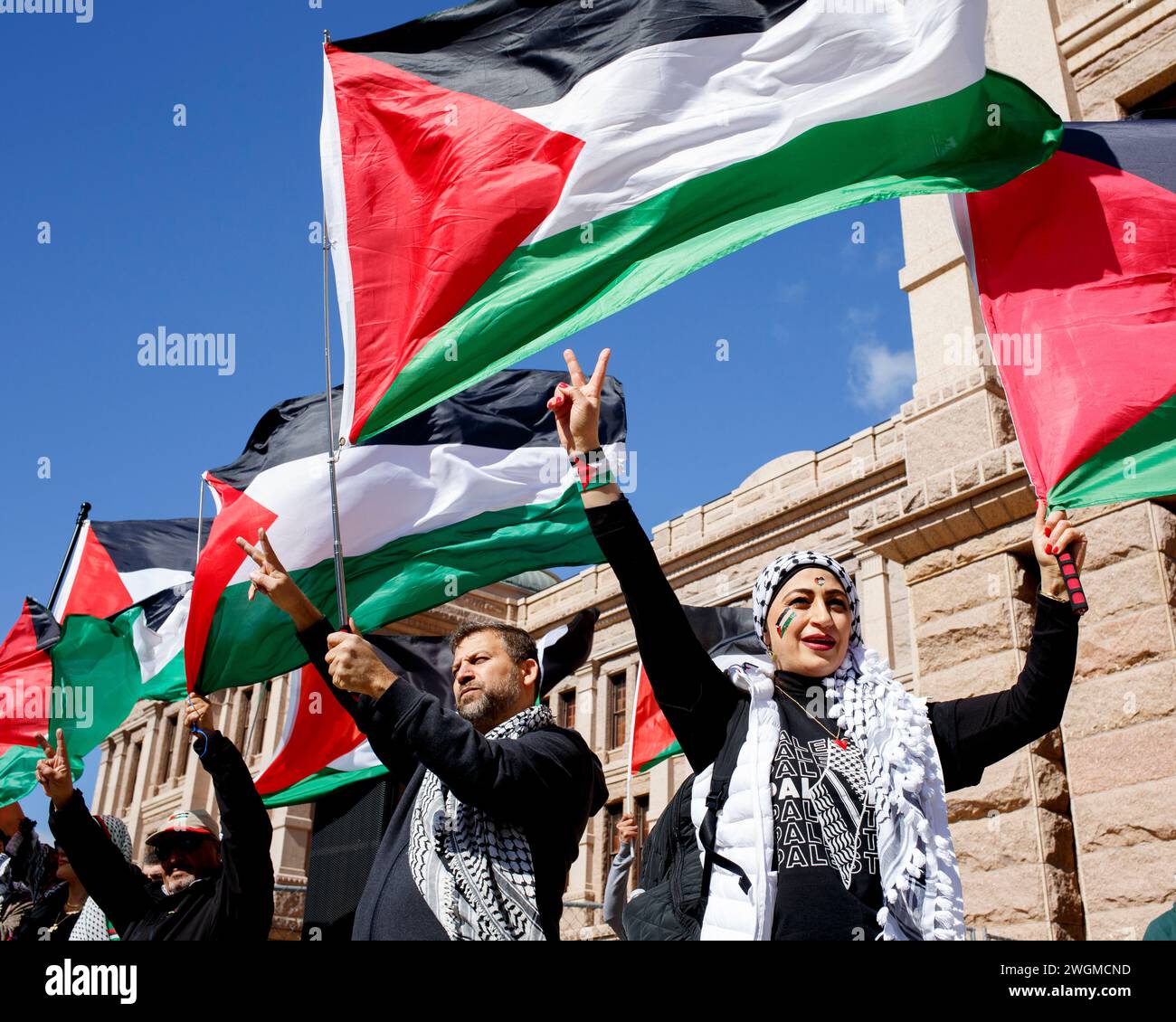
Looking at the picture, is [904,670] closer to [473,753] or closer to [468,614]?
[468,614]

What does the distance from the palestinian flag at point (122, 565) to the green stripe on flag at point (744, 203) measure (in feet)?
21.8

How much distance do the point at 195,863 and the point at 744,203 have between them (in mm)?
3396

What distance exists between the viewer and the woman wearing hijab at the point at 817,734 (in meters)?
2.66

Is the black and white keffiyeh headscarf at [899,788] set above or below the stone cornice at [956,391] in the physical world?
below

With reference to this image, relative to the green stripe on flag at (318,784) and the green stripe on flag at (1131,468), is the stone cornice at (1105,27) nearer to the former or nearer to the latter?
the green stripe on flag at (1131,468)

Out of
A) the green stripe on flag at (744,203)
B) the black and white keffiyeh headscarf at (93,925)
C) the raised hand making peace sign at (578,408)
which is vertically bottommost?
the black and white keffiyeh headscarf at (93,925)

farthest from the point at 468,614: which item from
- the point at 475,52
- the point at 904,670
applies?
the point at 475,52

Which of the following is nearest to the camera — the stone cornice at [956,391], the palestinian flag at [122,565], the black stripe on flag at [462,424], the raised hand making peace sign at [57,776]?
the raised hand making peace sign at [57,776]

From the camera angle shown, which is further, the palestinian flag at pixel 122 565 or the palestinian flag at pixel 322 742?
the palestinian flag at pixel 122 565

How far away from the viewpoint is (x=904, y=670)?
18609 mm

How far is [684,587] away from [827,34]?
21.4 meters

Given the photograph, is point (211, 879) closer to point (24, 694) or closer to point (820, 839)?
point (820, 839)

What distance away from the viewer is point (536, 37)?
16.8 feet

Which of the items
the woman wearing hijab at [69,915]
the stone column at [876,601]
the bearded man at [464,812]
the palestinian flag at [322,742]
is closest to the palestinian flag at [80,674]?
the palestinian flag at [322,742]
